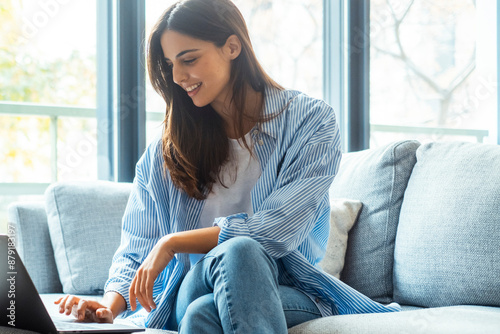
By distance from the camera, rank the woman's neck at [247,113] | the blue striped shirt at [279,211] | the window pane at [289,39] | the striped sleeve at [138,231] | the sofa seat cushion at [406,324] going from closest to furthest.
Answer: the sofa seat cushion at [406,324] < the blue striped shirt at [279,211] < the striped sleeve at [138,231] < the woman's neck at [247,113] < the window pane at [289,39]

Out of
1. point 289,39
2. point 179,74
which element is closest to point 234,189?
point 179,74

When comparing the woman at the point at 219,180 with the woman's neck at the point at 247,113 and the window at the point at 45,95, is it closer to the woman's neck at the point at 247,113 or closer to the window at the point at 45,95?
the woman's neck at the point at 247,113

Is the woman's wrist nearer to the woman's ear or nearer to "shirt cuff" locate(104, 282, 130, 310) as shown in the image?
"shirt cuff" locate(104, 282, 130, 310)

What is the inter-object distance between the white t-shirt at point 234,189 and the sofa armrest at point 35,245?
28.8 inches

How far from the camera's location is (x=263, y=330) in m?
0.99

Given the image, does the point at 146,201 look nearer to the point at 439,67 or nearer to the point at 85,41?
the point at 85,41

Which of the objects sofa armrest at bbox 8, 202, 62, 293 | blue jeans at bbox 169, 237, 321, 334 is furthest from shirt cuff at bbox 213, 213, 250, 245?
sofa armrest at bbox 8, 202, 62, 293

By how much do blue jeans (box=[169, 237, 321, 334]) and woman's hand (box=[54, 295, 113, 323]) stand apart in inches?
8.4

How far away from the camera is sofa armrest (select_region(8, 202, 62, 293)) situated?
1.91 metres

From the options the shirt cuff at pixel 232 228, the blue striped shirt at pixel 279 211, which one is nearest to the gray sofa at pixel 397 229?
the blue striped shirt at pixel 279 211

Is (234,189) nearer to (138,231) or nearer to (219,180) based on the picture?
(219,180)

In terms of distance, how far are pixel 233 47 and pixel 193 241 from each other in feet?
1.76

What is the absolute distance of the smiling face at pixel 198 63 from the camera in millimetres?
1456

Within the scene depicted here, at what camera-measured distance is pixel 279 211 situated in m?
1.27
